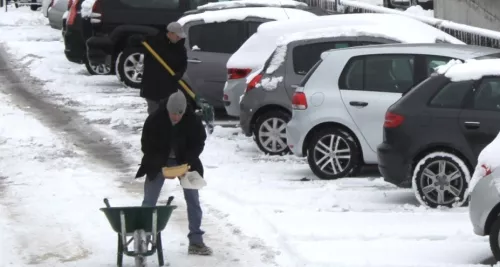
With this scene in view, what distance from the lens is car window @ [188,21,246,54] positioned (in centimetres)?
1892

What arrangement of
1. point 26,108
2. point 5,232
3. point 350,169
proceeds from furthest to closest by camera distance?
point 26,108, point 350,169, point 5,232

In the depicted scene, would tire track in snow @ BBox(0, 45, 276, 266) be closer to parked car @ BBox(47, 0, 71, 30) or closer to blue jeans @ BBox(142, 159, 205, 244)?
blue jeans @ BBox(142, 159, 205, 244)

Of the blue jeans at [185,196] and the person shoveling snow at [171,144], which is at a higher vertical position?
the person shoveling snow at [171,144]

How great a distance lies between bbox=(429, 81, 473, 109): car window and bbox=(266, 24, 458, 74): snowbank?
2.96 m

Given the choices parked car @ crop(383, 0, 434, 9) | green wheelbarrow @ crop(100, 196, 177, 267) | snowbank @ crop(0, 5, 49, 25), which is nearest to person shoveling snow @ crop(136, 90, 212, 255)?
green wheelbarrow @ crop(100, 196, 177, 267)

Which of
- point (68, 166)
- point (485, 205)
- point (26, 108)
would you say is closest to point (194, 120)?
point (485, 205)

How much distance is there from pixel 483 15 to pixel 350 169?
34.8 ft

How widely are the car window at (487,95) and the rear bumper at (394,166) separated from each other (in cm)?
88

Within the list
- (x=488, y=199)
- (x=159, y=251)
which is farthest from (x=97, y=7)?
(x=488, y=199)

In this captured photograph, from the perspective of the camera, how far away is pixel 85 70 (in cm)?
2517

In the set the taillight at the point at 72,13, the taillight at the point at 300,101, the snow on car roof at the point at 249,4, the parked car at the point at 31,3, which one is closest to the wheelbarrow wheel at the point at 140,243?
the taillight at the point at 300,101

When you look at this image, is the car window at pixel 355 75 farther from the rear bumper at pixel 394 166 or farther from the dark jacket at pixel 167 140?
the dark jacket at pixel 167 140

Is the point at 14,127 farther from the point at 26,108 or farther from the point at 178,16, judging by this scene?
the point at 178,16

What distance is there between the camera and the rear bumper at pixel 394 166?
12.4 metres
